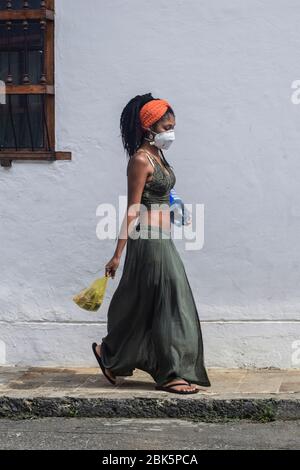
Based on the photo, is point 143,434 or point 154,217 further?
point 154,217

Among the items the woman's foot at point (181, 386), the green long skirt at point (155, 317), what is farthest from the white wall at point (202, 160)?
the woman's foot at point (181, 386)

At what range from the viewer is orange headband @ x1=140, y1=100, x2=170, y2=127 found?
819 centimetres

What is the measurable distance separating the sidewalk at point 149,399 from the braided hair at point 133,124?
1.52m

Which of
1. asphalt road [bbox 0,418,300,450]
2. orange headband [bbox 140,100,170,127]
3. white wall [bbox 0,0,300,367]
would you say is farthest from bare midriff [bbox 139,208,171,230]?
asphalt road [bbox 0,418,300,450]

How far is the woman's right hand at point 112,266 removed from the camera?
820 centimetres

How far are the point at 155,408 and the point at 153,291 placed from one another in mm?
763

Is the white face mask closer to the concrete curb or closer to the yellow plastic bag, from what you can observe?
the yellow plastic bag

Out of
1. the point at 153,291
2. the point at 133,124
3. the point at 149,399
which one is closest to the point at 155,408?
the point at 149,399

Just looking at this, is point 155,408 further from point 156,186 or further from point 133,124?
point 133,124

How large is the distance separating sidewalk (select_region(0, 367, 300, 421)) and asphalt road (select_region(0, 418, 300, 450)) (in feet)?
0.27

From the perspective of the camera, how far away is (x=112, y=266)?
26.9 ft

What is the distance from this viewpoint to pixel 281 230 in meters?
8.87

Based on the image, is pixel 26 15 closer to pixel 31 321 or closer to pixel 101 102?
pixel 101 102
